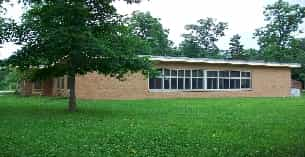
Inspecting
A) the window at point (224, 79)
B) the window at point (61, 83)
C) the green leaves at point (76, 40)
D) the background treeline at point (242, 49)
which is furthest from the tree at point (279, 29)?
the green leaves at point (76, 40)

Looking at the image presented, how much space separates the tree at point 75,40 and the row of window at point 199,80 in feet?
52.3

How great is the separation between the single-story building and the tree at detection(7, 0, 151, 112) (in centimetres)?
1281

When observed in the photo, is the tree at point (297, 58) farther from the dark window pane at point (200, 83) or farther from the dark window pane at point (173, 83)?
the dark window pane at point (173, 83)

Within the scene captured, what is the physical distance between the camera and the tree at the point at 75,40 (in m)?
17.6

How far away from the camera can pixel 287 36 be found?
2564 inches

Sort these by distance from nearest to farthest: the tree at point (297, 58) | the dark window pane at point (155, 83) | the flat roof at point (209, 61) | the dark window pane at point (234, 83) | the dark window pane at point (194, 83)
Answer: the flat roof at point (209, 61)
the dark window pane at point (155, 83)
the dark window pane at point (194, 83)
the dark window pane at point (234, 83)
the tree at point (297, 58)

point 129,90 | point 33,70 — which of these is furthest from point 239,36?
point 33,70

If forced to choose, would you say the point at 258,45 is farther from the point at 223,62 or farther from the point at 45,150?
the point at 45,150

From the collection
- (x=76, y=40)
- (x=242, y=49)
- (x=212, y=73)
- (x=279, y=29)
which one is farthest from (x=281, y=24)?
(x=76, y=40)

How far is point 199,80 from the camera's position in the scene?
3900 centimetres

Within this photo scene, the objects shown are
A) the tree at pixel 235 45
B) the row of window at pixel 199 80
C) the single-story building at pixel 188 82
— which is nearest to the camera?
the single-story building at pixel 188 82

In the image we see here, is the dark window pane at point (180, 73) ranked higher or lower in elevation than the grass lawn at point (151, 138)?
higher

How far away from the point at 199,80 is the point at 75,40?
74.1 feet

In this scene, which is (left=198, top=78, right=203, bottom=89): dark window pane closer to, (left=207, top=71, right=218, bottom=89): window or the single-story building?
the single-story building
